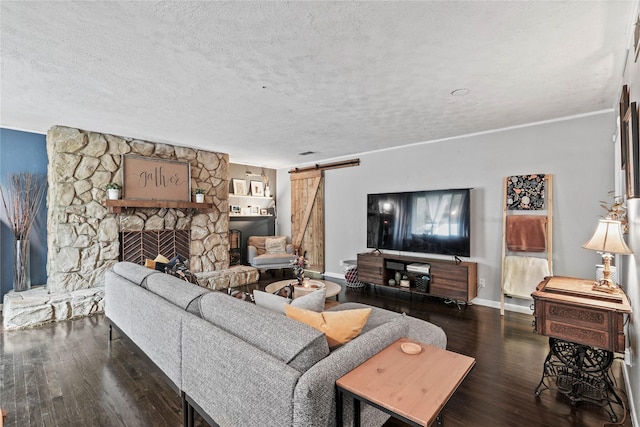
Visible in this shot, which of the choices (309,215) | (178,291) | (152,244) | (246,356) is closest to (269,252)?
(309,215)

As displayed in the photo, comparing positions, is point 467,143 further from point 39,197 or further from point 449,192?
Result: point 39,197

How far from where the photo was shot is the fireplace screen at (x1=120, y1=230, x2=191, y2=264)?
4492 mm

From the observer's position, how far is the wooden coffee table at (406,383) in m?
1.08

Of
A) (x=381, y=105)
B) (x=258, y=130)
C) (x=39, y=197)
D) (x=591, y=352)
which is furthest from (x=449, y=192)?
(x=39, y=197)

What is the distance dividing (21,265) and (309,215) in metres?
4.57

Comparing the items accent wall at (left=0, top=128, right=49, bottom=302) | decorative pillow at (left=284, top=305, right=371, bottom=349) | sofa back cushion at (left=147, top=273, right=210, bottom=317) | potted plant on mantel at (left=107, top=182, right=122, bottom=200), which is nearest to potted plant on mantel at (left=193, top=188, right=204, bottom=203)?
potted plant on mantel at (left=107, top=182, right=122, bottom=200)

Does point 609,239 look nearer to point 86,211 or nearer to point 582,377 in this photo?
point 582,377

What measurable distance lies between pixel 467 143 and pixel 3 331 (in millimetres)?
6309

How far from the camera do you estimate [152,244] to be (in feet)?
15.5

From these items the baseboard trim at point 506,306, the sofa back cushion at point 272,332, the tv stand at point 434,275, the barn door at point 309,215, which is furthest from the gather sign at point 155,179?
the baseboard trim at point 506,306

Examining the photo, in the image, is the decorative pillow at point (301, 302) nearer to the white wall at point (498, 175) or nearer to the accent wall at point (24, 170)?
the white wall at point (498, 175)

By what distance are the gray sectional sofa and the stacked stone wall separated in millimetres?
2612

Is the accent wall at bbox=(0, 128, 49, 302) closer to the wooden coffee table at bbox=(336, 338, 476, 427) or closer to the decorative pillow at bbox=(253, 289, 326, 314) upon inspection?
the decorative pillow at bbox=(253, 289, 326, 314)

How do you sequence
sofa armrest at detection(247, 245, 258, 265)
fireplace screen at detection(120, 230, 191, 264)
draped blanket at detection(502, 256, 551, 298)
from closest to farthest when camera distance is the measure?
1. draped blanket at detection(502, 256, 551, 298)
2. fireplace screen at detection(120, 230, 191, 264)
3. sofa armrest at detection(247, 245, 258, 265)
